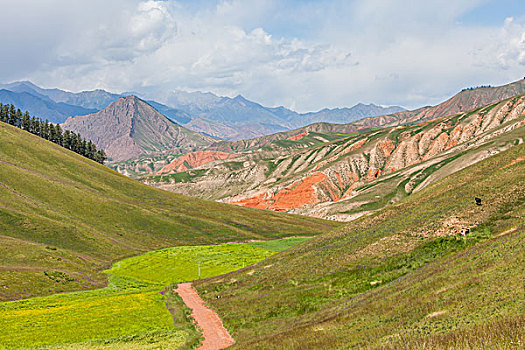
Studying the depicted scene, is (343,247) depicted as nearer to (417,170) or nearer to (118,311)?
(118,311)

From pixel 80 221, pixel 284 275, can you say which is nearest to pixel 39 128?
pixel 80 221

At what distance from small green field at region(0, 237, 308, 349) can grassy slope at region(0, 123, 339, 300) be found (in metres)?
5.51

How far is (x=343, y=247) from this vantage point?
50719mm

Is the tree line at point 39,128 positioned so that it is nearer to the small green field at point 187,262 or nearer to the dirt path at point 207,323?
the small green field at point 187,262

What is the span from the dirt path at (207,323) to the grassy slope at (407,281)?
120 centimetres

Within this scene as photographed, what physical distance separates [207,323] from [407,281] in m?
22.6

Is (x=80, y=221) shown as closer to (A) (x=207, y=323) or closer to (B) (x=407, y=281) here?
(A) (x=207, y=323)

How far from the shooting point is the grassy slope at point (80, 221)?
60.4m

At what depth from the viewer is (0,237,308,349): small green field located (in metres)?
32.4

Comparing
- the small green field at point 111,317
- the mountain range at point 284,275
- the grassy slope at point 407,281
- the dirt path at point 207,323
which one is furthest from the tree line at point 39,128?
the grassy slope at point 407,281

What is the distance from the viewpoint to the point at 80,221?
92.1 meters

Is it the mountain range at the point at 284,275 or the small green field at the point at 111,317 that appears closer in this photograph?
the mountain range at the point at 284,275

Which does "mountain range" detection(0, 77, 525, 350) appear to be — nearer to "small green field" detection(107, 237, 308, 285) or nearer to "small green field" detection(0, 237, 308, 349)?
"small green field" detection(0, 237, 308, 349)

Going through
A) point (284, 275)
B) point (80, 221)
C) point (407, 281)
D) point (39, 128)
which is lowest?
point (284, 275)
